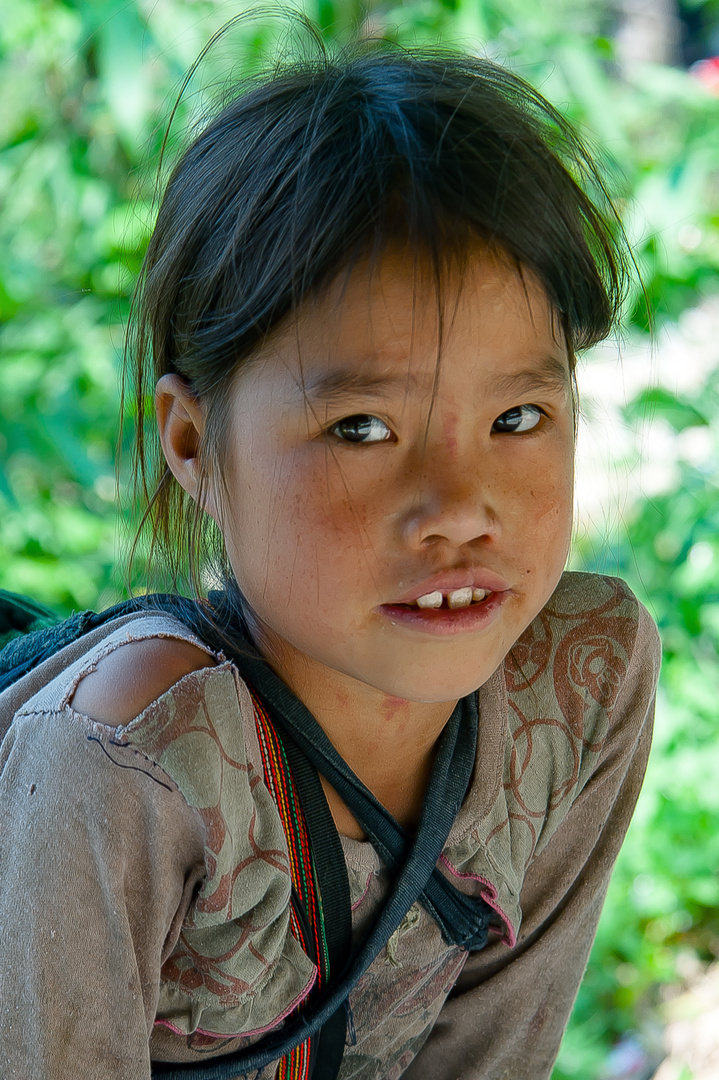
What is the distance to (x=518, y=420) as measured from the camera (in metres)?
0.80

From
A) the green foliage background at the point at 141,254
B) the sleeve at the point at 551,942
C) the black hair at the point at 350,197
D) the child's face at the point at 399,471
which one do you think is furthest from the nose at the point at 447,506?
the green foliage background at the point at 141,254

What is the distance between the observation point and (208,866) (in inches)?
29.2

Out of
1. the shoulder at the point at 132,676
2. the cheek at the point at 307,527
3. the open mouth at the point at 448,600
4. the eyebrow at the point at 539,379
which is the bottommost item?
the shoulder at the point at 132,676

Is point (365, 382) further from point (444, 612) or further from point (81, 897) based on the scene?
point (81, 897)

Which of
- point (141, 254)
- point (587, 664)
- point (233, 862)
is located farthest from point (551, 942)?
point (141, 254)

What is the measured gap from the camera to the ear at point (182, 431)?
845 millimetres

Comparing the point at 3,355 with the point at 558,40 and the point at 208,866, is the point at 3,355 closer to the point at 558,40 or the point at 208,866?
the point at 558,40

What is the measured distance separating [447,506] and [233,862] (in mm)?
289

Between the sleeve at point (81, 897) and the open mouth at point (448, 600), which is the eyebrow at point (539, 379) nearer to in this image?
the open mouth at point (448, 600)

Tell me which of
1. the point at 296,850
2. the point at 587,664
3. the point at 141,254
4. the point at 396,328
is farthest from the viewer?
the point at 141,254

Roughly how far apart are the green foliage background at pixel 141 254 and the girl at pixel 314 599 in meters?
0.71

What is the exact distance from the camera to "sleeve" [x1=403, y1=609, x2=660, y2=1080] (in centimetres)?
103

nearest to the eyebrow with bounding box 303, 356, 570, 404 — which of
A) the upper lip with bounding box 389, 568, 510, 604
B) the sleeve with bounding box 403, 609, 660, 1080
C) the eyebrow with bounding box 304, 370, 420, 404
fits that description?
the eyebrow with bounding box 304, 370, 420, 404

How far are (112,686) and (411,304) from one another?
1.08 feet
